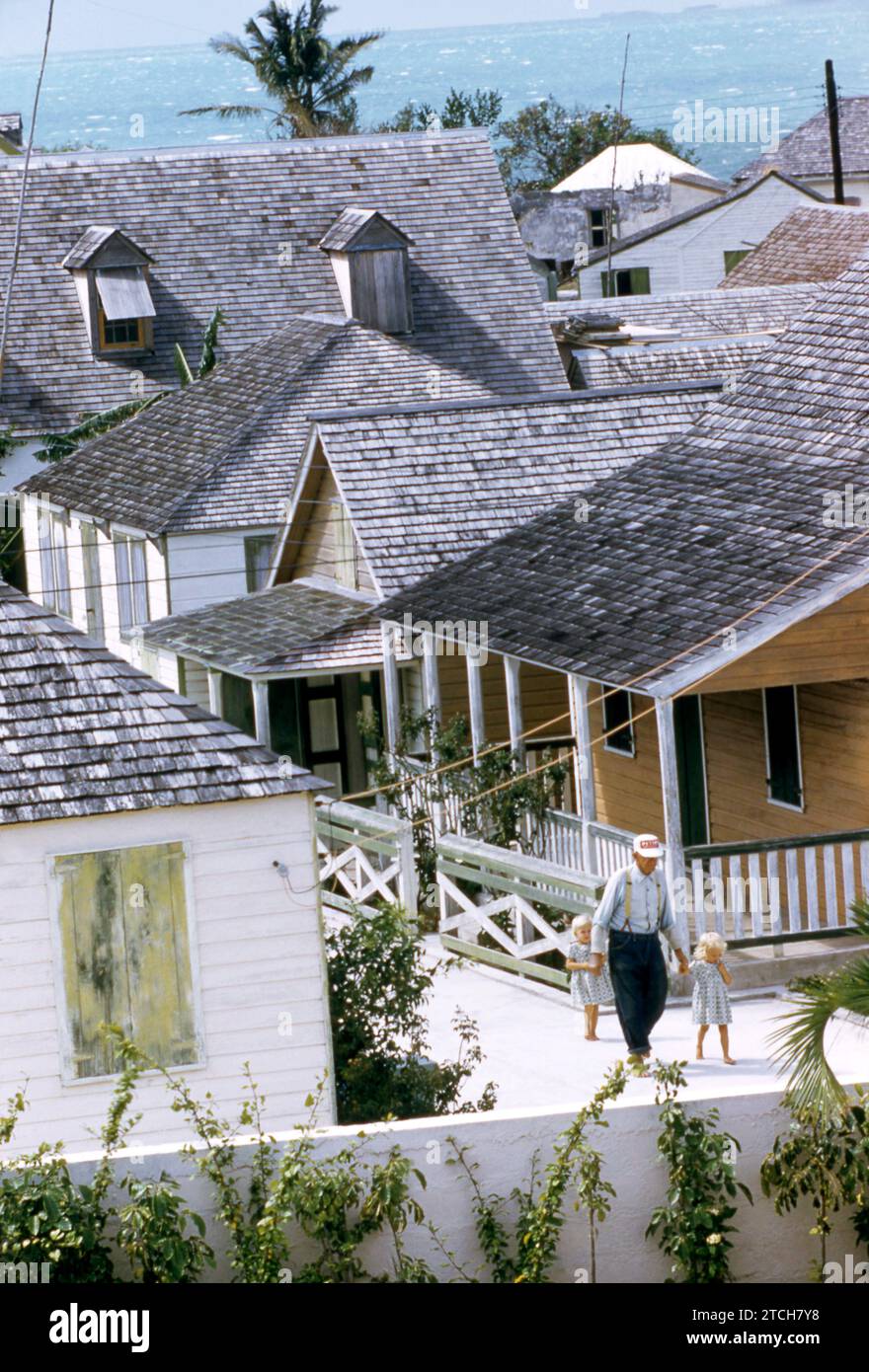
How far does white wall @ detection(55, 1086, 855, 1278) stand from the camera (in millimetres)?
12312

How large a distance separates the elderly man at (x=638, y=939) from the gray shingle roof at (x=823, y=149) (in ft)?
205

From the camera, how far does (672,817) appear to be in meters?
19.7

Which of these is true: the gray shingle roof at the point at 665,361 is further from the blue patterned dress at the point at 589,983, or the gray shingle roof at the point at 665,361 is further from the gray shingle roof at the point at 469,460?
the blue patterned dress at the point at 589,983

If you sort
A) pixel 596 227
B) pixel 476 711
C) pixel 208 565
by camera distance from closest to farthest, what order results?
pixel 476 711 < pixel 208 565 < pixel 596 227

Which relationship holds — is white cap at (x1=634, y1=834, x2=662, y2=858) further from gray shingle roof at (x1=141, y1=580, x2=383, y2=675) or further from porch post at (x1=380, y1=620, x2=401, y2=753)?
gray shingle roof at (x1=141, y1=580, x2=383, y2=675)

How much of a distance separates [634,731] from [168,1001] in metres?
9.87

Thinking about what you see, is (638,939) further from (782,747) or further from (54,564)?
(54,564)

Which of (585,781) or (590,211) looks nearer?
(585,781)

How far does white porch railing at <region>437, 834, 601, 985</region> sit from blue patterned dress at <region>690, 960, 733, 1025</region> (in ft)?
8.61

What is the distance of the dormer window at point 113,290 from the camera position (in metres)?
45.1

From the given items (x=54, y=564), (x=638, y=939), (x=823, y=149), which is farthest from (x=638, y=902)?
(x=823, y=149)

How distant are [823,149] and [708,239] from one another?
14.2m

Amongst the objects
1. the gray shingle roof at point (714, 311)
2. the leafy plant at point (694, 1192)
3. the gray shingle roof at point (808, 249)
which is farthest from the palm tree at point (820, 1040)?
the gray shingle roof at point (808, 249)
